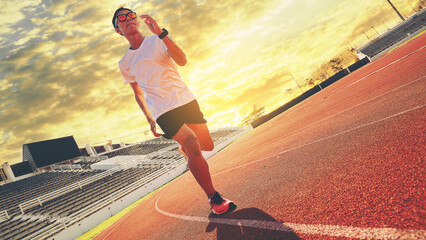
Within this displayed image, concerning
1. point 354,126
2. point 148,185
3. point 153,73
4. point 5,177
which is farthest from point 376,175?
point 5,177

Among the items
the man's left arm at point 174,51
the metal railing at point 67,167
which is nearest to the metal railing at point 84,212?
the man's left arm at point 174,51

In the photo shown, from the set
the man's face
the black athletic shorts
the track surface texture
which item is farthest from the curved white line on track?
the man's face

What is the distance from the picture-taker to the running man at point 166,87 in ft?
8.25

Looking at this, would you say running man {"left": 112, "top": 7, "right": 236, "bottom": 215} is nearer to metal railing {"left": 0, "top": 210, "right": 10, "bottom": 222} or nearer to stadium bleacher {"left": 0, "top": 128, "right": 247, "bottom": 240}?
stadium bleacher {"left": 0, "top": 128, "right": 247, "bottom": 240}

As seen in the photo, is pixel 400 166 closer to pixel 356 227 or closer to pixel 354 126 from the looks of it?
pixel 356 227

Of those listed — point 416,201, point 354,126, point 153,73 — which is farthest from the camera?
point 354,126

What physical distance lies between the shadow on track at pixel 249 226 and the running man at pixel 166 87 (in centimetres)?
20

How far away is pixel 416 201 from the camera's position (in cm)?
131

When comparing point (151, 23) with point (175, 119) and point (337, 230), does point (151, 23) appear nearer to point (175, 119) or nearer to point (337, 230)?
point (175, 119)

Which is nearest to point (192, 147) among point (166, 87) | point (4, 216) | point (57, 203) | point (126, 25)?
point (166, 87)

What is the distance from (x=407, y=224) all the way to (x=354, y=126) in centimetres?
304

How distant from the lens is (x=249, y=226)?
203 cm

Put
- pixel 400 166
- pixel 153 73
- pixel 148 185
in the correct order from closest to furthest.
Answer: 1. pixel 400 166
2. pixel 153 73
3. pixel 148 185

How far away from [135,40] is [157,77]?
70cm
